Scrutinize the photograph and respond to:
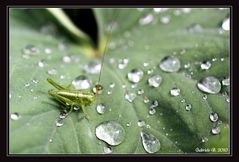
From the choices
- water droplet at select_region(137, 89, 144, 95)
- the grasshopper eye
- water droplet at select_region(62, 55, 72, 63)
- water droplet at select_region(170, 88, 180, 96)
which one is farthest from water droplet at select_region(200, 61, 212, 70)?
water droplet at select_region(62, 55, 72, 63)

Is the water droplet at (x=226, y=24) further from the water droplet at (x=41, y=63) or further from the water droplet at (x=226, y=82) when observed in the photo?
the water droplet at (x=41, y=63)

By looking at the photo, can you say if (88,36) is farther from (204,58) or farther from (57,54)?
(204,58)

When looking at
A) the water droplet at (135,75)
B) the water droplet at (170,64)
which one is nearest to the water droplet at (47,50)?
the water droplet at (135,75)

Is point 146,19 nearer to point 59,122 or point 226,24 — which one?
point 226,24

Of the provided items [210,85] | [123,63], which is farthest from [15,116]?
[210,85]

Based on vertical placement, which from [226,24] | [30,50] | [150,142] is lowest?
[150,142]
